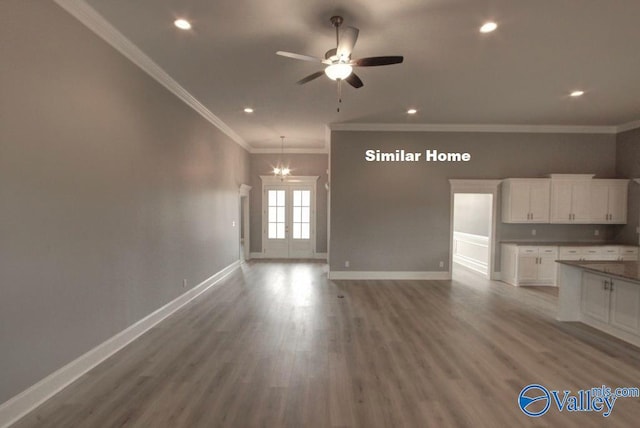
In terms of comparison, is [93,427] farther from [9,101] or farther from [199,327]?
[9,101]

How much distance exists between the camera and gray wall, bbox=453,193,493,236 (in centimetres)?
691

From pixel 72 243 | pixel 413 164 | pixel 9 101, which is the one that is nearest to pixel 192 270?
pixel 72 243

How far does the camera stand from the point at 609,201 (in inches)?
229

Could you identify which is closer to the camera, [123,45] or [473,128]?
[123,45]

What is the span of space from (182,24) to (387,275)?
5.50 m

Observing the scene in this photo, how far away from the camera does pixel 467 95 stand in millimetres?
4461

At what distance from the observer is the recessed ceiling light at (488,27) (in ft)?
8.98

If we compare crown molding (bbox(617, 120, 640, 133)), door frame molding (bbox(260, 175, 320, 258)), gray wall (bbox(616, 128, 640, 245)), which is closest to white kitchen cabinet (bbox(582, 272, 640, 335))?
gray wall (bbox(616, 128, 640, 245))

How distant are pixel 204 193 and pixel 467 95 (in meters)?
4.80

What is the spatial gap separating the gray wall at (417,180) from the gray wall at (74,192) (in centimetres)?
344

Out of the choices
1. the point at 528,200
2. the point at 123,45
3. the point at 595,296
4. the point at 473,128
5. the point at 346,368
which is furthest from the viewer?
the point at 473,128

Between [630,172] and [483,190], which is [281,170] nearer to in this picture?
[483,190]

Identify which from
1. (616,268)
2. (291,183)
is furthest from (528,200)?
(291,183)

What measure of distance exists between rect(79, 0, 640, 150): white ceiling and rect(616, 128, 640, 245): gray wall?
58cm
